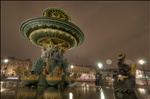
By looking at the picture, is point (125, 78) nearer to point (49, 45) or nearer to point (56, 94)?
Result: point (56, 94)

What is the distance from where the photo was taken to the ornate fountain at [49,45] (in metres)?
7.23

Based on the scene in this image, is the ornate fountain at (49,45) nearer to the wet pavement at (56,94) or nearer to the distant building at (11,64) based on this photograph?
the wet pavement at (56,94)

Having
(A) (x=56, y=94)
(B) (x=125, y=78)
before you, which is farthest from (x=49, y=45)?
(B) (x=125, y=78)

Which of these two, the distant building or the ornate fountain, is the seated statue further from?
the distant building

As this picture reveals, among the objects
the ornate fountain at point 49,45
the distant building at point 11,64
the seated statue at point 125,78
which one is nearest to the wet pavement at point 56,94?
the seated statue at point 125,78

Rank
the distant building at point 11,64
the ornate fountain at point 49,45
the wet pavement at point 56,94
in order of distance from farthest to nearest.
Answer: the distant building at point 11,64 → the ornate fountain at point 49,45 → the wet pavement at point 56,94

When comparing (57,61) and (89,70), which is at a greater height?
(57,61)

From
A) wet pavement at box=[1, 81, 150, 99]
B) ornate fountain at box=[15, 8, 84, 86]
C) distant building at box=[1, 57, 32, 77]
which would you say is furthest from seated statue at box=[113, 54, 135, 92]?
distant building at box=[1, 57, 32, 77]

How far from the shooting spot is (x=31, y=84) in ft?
24.4

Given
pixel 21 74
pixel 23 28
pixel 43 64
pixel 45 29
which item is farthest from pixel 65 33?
pixel 21 74

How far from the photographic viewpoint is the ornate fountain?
285 inches

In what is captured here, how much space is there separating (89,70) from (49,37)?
6154 cm

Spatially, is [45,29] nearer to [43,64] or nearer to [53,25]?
[53,25]

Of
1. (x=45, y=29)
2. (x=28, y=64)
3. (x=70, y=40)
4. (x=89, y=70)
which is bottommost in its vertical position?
(x=89, y=70)
